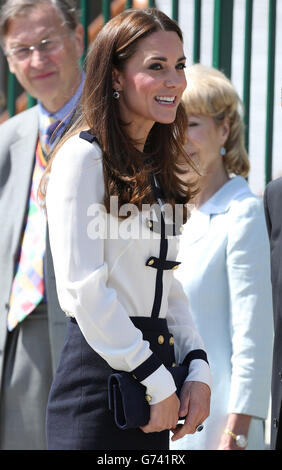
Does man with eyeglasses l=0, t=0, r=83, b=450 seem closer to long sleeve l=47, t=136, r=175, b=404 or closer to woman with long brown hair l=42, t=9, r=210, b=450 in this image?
woman with long brown hair l=42, t=9, r=210, b=450

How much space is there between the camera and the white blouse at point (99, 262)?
223cm

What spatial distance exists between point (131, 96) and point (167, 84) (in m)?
0.10

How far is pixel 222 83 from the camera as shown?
367cm

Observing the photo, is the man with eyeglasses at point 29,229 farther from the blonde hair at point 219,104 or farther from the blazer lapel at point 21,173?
the blonde hair at point 219,104

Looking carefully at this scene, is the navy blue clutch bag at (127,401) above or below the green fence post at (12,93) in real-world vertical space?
below

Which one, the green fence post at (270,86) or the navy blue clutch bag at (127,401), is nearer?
the navy blue clutch bag at (127,401)

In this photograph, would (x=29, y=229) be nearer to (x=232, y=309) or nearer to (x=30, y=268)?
(x=30, y=268)

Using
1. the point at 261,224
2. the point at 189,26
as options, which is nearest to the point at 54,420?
the point at 261,224

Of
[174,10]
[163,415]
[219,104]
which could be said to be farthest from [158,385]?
[174,10]

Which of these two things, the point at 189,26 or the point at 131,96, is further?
the point at 189,26

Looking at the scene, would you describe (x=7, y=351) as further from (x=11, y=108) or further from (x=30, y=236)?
(x=11, y=108)

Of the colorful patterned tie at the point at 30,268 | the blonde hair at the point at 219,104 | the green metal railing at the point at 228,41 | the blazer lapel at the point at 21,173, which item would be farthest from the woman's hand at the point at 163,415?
the green metal railing at the point at 228,41

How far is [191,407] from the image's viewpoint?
2348 millimetres

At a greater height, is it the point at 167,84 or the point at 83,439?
the point at 167,84
